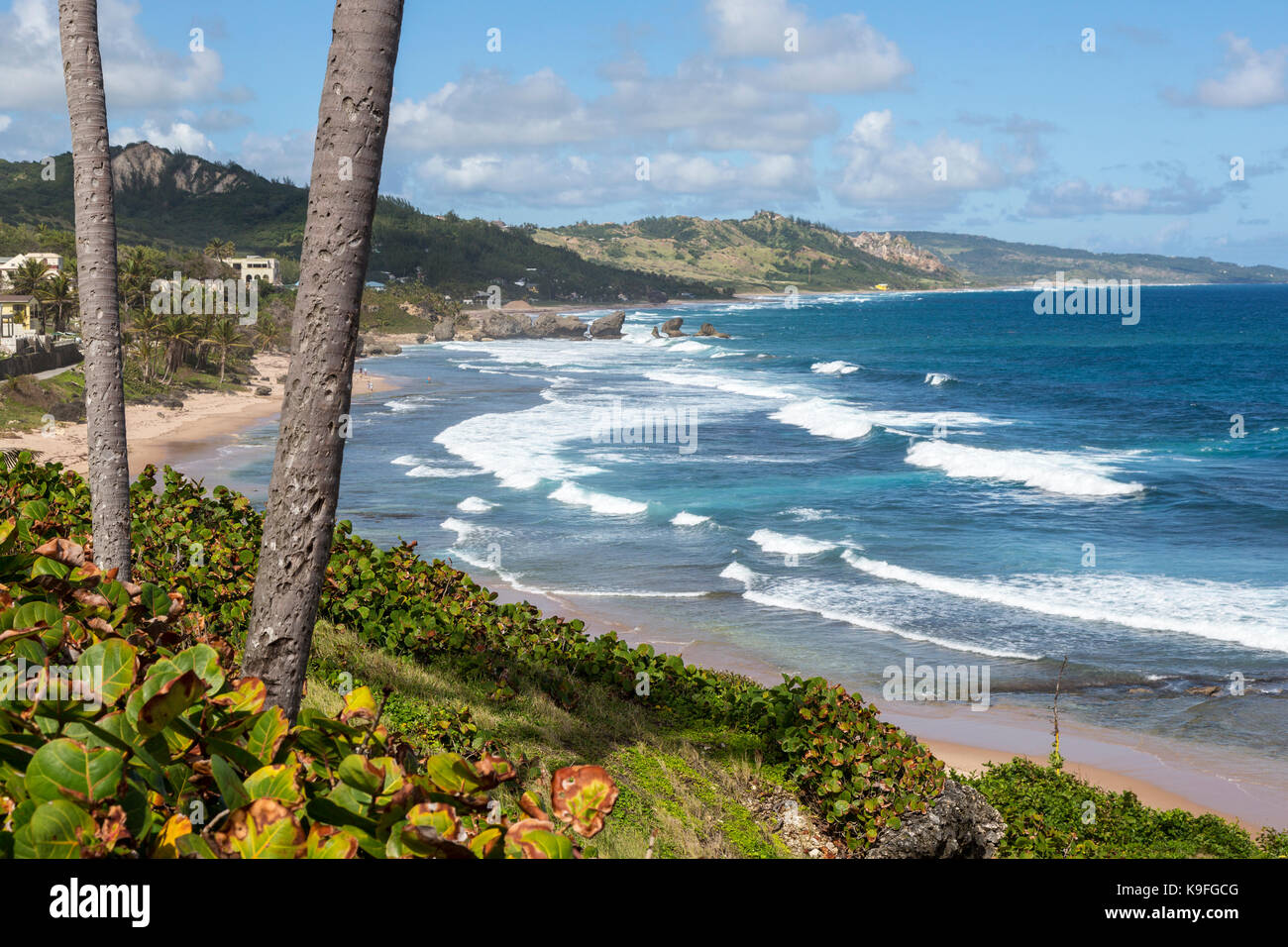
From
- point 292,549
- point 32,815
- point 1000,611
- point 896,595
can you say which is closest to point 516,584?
point 896,595

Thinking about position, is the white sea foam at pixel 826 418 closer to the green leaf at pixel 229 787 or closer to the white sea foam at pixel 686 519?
the white sea foam at pixel 686 519

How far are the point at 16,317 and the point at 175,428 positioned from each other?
18.0m

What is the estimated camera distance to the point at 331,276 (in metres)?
4.30

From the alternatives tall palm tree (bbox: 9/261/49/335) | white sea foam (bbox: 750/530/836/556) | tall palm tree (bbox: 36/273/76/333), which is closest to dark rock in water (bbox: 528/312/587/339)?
tall palm tree (bbox: 36/273/76/333)

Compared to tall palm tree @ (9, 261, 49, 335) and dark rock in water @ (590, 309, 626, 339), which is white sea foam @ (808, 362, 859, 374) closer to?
dark rock in water @ (590, 309, 626, 339)

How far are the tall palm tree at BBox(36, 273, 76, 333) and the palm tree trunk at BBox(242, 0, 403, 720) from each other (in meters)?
64.7

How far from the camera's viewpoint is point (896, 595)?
2130cm

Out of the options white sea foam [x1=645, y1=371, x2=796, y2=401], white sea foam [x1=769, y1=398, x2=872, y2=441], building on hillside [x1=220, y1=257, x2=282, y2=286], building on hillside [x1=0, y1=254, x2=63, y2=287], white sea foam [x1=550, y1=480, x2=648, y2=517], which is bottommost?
white sea foam [x1=550, y1=480, x2=648, y2=517]

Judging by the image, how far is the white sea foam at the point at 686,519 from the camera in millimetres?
27031

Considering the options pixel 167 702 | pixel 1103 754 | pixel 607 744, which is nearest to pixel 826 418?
pixel 1103 754

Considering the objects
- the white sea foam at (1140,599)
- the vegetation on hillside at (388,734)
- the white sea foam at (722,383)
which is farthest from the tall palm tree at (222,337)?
the vegetation on hillside at (388,734)

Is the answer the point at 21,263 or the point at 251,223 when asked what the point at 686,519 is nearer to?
the point at 21,263

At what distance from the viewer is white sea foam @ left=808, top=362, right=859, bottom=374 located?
249 ft
